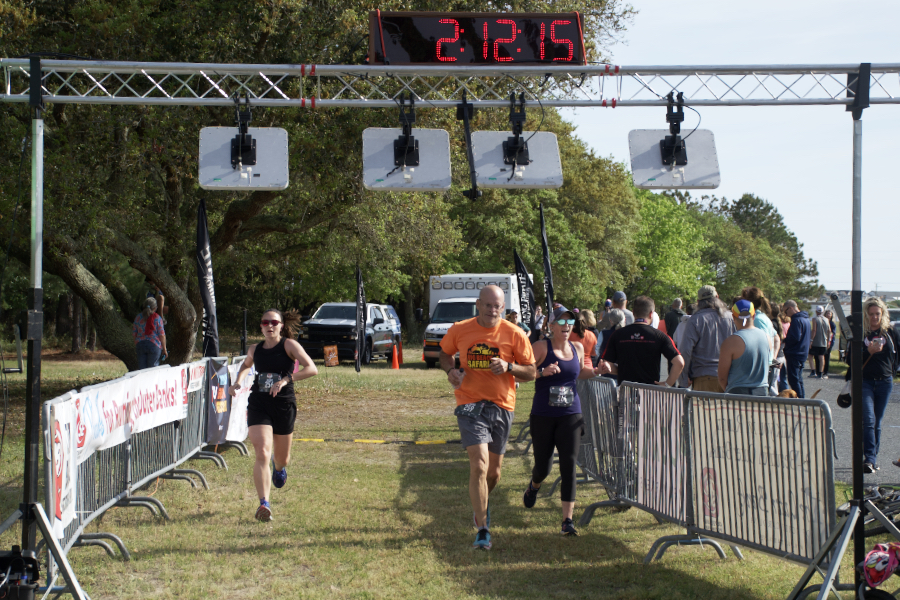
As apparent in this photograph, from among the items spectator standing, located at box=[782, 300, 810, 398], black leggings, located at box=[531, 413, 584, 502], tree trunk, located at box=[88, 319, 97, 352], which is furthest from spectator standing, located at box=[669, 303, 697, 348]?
tree trunk, located at box=[88, 319, 97, 352]

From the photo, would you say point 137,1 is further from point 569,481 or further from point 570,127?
point 570,127

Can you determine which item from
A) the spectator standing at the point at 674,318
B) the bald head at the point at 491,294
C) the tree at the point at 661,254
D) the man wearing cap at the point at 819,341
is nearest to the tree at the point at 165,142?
the spectator standing at the point at 674,318

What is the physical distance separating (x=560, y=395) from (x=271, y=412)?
103 inches

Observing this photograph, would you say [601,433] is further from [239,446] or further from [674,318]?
[674,318]

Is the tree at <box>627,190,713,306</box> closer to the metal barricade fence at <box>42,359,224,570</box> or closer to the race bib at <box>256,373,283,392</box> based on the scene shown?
the metal barricade fence at <box>42,359,224,570</box>

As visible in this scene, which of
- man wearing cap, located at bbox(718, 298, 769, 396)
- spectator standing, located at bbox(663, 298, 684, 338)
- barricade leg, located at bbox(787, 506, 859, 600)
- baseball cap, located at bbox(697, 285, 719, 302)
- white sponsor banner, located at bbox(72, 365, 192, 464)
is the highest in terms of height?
baseball cap, located at bbox(697, 285, 719, 302)

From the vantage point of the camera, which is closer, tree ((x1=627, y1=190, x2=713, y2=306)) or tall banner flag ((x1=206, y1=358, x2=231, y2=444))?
tall banner flag ((x1=206, y1=358, x2=231, y2=444))

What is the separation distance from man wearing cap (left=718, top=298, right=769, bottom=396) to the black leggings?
167 centimetres

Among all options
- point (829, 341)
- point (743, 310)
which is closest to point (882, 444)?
point (743, 310)

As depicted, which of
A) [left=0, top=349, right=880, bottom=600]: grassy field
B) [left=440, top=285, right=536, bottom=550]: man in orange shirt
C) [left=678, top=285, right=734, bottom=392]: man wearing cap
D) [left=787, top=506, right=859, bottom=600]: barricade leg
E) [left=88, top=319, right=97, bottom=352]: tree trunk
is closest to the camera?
[left=787, top=506, right=859, bottom=600]: barricade leg

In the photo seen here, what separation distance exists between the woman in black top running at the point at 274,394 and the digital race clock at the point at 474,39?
9.60ft

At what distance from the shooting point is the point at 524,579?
5508 millimetres

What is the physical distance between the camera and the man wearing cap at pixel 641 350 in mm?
7801

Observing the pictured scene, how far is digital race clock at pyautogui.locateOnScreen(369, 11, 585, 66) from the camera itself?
26.5ft
